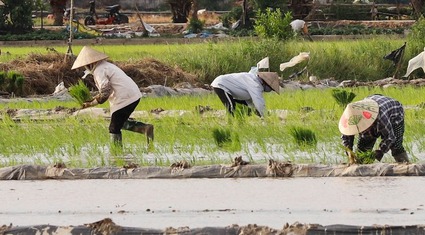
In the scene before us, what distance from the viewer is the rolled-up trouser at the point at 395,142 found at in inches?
341

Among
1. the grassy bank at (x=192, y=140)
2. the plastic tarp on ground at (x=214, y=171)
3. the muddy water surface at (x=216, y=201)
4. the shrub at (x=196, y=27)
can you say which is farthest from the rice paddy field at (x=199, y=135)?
the shrub at (x=196, y=27)

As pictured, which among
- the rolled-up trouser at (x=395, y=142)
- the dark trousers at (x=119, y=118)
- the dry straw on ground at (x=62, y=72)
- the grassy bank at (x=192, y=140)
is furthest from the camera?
the dry straw on ground at (x=62, y=72)

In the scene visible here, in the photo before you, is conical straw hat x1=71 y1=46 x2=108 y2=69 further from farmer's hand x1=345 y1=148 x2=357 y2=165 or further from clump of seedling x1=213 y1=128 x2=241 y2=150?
farmer's hand x1=345 y1=148 x2=357 y2=165

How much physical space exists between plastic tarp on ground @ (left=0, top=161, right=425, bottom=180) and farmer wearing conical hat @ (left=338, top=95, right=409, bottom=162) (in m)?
0.20

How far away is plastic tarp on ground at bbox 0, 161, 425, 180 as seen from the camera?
8.38 m

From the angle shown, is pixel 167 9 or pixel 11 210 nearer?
pixel 11 210

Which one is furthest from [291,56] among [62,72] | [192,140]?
[192,140]

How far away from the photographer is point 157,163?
9.15 meters

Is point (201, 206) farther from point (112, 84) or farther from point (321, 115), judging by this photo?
point (321, 115)

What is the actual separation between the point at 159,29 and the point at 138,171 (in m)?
29.1

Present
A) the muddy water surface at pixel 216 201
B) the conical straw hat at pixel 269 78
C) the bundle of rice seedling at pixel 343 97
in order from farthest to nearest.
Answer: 1. the bundle of rice seedling at pixel 343 97
2. the conical straw hat at pixel 269 78
3. the muddy water surface at pixel 216 201

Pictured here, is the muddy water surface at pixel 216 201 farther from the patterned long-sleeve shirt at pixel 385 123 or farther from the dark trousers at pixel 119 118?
the dark trousers at pixel 119 118

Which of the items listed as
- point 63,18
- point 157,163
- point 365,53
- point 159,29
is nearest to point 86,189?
point 157,163

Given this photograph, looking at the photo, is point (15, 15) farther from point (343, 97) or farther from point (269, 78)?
point (269, 78)
